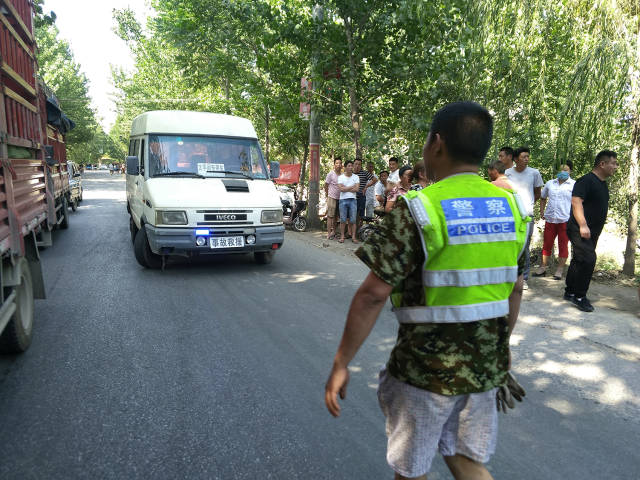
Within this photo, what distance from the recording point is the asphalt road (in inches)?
111

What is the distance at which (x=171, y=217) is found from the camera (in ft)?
23.4

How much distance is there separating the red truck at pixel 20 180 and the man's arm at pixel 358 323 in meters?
2.84

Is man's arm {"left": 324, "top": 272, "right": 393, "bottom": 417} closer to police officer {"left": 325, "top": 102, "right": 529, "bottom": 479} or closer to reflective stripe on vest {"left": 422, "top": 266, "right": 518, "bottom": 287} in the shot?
police officer {"left": 325, "top": 102, "right": 529, "bottom": 479}

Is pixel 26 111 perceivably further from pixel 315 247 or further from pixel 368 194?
pixel 368 194

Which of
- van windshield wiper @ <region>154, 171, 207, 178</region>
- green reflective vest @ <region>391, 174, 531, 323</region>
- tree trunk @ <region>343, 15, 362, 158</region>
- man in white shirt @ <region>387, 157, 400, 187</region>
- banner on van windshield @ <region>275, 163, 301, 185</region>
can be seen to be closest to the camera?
green reflective vest @ <region>391, 174, 531, 323</region>

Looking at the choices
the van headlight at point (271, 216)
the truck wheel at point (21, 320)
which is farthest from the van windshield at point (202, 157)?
the truck wheel at point (21, 320)

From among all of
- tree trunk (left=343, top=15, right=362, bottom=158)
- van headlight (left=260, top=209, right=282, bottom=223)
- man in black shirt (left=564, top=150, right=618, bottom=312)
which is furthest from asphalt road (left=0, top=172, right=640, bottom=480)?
tree trunk (left=343, top=15, right=362, bottom=158)

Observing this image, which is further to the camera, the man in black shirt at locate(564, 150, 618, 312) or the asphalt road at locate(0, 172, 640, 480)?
the man in black shirt at locate(564, 150, 618, 312)

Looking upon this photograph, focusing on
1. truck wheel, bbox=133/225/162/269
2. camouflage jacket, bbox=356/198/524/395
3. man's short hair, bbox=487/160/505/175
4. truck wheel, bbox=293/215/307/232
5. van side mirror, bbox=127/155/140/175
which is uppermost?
man's short hair, bbox=487/160/505/175

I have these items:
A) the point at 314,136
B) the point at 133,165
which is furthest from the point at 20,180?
the point at 314,136

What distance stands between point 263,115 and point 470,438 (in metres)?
20.1

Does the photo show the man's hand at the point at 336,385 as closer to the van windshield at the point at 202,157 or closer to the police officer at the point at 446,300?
the police officer at the point at 446,300

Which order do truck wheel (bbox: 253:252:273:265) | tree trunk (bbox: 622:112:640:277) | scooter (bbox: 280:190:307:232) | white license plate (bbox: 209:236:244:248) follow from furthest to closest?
1. scooter (bbox: 280:190:307:232)
2. truck wheel (bbox: 253:252:273:265)
3. tree trunk (bbox: 622:112:640:277)
4. white license plate (bbox: 209:236:244:248)

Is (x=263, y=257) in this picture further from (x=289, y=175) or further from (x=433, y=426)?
(x=289, y=175)
